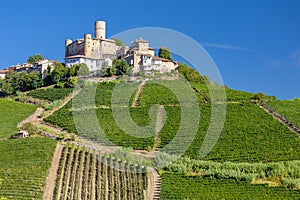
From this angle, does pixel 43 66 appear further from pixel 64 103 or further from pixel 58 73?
pixel 64 103

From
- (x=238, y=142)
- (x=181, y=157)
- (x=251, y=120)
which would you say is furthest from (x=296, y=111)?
(x=181, y=157)

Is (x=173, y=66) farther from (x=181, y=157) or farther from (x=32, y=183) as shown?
(x=32, y=183)

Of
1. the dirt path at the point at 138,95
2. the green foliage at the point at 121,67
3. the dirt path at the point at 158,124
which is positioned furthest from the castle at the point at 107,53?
the dirt path at the point at 158,124

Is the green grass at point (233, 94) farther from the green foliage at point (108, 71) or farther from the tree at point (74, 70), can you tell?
the tree at point (74, 70)

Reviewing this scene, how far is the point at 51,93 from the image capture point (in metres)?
68.5

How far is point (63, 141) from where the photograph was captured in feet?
163

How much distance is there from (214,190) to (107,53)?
46.1 metres

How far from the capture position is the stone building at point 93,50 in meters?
79.9

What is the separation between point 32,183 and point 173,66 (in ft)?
141

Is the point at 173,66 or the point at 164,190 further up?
the point at 173,66

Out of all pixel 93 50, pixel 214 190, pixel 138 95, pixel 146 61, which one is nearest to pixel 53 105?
pixel 138 95

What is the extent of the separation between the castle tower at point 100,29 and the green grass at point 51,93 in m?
17.8

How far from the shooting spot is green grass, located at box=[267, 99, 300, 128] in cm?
5689

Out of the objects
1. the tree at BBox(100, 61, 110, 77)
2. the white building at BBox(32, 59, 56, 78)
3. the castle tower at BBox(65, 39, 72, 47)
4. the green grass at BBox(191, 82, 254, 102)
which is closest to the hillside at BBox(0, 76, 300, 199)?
the green grass at BBox(191, 82, 254, 102)
